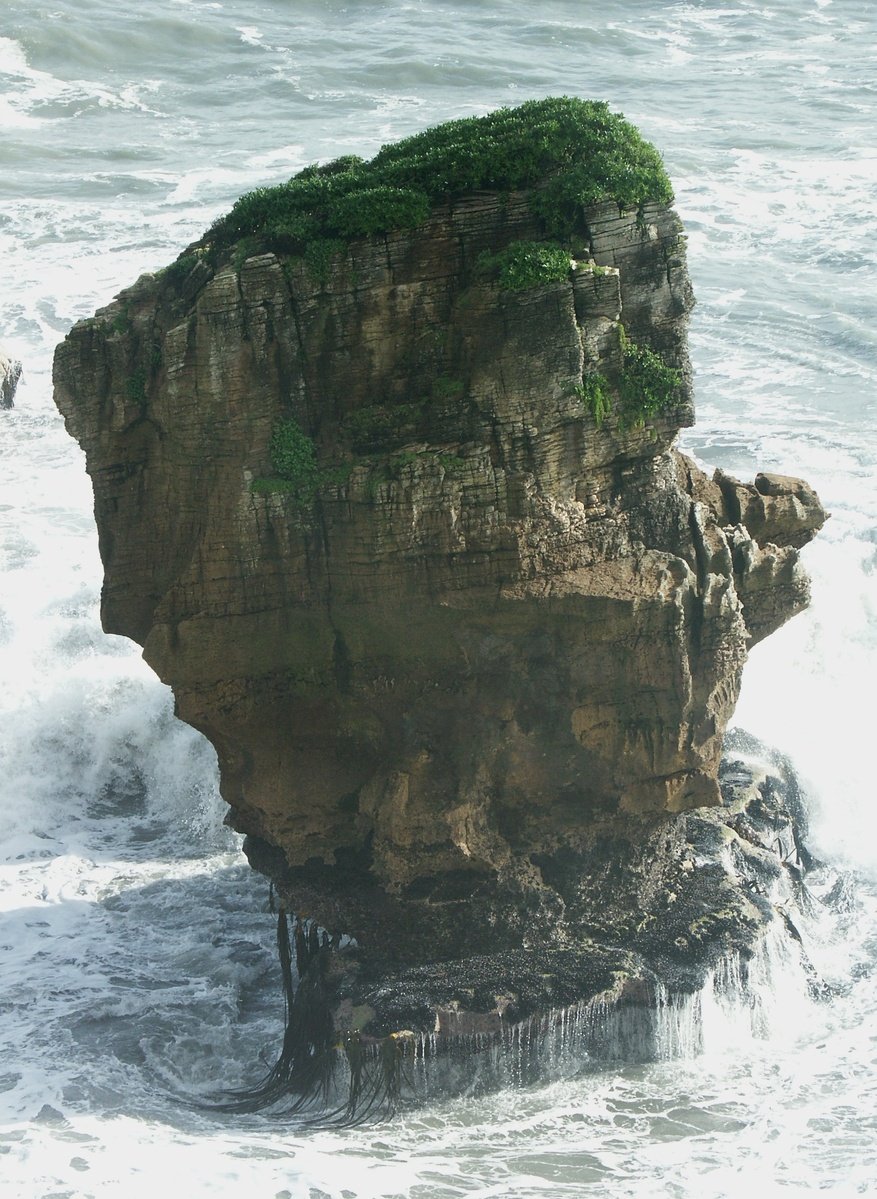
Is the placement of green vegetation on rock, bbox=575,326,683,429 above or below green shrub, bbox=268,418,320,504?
above

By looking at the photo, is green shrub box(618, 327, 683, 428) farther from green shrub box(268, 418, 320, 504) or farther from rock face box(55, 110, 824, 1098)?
green shrub box(268, 418, 320, 504)

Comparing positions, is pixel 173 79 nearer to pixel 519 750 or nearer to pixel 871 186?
pixel 871 186

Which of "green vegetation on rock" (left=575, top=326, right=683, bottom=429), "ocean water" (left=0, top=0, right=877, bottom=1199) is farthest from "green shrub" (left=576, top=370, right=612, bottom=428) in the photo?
"ocean water" (left=0, top=0, right=877, bottom=1199)

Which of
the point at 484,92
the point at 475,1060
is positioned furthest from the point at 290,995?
the point at 484,92

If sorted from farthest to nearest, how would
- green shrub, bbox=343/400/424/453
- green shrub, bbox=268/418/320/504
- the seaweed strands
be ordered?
the seaweed strands → green shrub, bbox=268/418/320/504 → green shrub, bbox=343/400/424/453

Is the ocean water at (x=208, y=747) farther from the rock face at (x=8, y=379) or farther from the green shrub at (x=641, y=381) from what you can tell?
the green shrub at (x=641, y=381)

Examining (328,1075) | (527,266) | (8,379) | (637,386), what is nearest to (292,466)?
(527,266)
